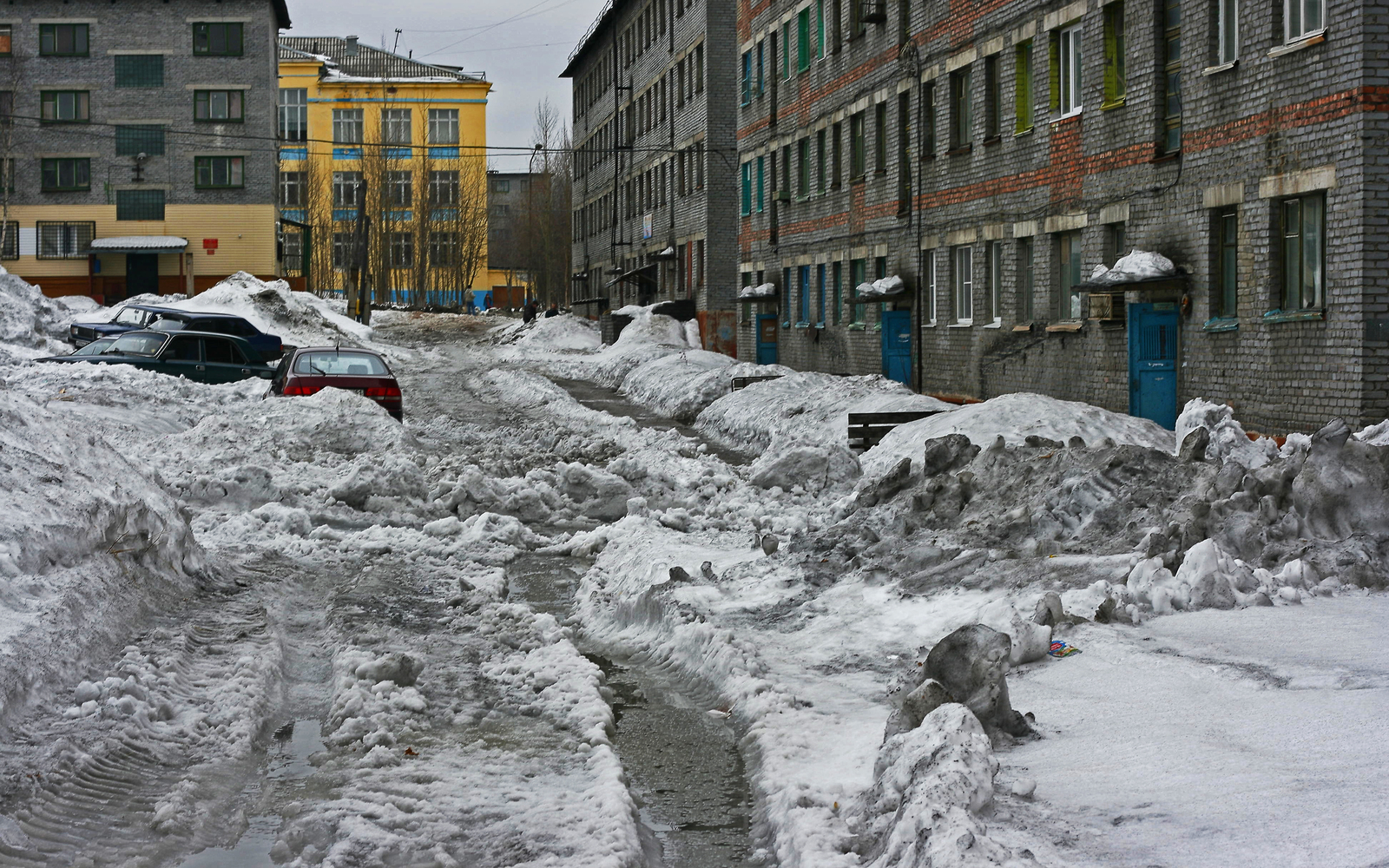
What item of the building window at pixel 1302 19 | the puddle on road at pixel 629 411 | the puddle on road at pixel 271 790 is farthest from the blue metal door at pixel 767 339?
the puddle on road at pixel 271 790

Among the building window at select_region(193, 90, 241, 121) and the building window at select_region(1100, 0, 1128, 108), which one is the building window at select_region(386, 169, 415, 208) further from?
the building window at select_region(1100, 0, 1128, 108)

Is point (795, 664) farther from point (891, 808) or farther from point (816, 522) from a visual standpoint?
point (816, 522)

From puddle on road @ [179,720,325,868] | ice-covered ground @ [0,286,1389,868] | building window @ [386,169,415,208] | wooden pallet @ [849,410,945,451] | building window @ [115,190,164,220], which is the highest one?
building window @ [386,169,415,208]

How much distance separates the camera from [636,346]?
155 feet

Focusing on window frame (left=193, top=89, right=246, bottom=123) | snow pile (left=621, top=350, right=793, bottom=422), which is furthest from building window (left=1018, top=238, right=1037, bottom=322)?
window frame (left=193, top=89, right=246, bottom=123)

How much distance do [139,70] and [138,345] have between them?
4131 cm

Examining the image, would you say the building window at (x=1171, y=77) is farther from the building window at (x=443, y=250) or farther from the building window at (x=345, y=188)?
the building window at (x=345, y=188)

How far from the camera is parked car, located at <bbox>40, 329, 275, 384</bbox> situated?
2839 centimetres

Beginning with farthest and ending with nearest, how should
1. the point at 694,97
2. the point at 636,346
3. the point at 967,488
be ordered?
the point at 694,97
the point at 636,346
the point at 967,488

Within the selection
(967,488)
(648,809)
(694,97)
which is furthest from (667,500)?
(694,97)

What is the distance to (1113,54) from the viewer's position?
73.1ft

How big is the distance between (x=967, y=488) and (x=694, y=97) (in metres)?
42.0

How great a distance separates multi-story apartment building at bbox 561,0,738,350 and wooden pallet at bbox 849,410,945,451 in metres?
29.2

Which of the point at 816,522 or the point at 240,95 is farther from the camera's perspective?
the point at 240,95
